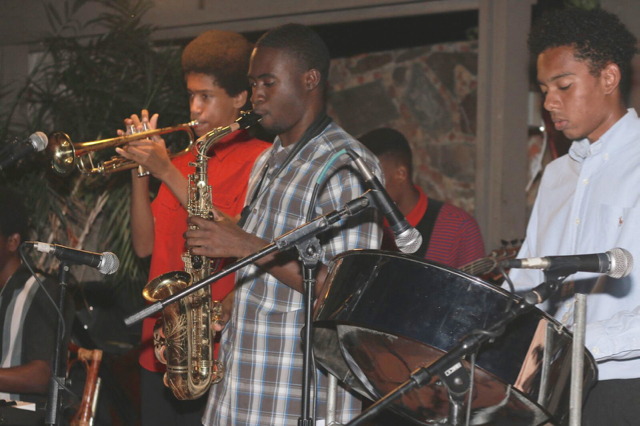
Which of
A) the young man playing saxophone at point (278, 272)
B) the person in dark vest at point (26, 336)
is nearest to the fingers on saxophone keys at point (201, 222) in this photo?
the young man playing saxophone at point (278, 272)

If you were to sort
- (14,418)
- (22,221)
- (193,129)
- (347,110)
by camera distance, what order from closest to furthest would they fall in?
1. (14,418)
2. (193,129)
3. (22,221)
4. (347,110)

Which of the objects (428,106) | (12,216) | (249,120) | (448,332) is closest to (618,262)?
(448,332)

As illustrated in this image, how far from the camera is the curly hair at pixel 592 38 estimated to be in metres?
1.80

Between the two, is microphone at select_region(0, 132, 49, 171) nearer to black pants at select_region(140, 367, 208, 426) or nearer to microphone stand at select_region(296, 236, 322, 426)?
microphone stand at select_region(296, 236, 322, 426)

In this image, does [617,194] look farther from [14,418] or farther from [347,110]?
[347,110]

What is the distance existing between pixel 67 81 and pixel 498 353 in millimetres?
3090

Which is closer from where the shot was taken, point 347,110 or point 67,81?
point 67,81

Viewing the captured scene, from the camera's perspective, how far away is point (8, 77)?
4613 mm

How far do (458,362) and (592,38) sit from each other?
0.94 meters

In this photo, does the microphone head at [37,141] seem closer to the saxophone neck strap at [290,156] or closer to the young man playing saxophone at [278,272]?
the young man playing saxophone at [278,272]

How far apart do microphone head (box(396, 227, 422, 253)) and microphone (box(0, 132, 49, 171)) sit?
100 centimetres

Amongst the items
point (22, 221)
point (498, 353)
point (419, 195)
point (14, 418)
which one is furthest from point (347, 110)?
point (498, 353)

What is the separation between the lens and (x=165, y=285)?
7.65 feet

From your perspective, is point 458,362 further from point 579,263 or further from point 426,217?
point 426,217
